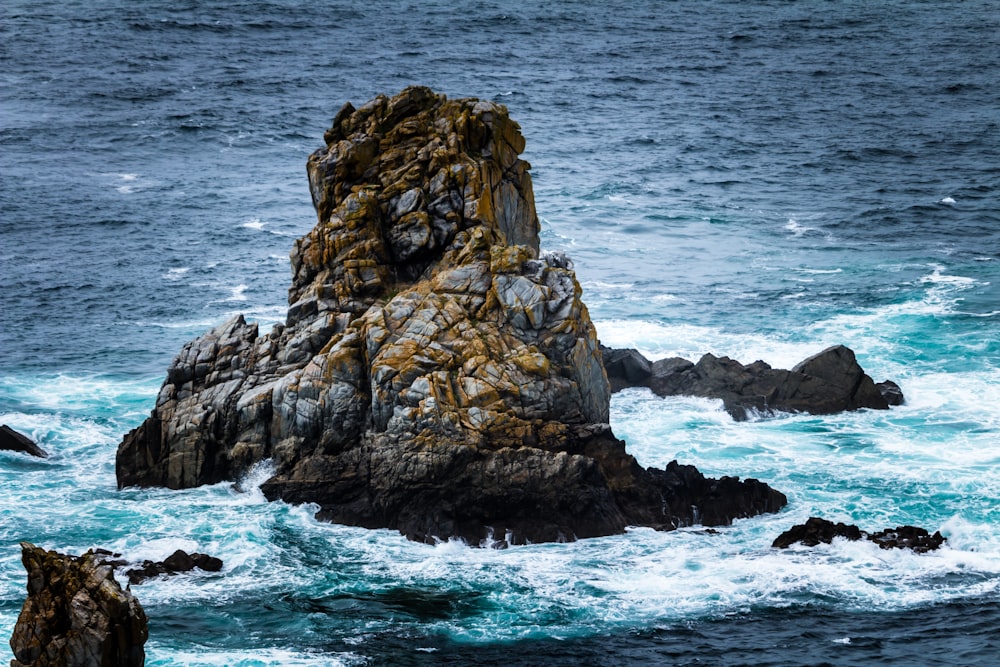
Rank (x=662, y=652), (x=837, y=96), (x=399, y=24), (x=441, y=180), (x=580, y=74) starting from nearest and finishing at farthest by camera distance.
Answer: (x=662, y=652), (x=441, y=180), (x=837, y=96), (x=580, y=74), (x=399, y=24)

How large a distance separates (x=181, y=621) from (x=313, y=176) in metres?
25.4

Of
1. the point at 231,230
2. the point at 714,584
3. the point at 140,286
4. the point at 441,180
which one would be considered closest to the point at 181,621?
the point at 714,584

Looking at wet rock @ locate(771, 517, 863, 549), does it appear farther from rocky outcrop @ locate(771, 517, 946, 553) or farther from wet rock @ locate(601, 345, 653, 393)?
wet rock @ locate(601, 345, 653, 393)

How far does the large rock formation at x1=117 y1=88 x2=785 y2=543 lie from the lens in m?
58.2

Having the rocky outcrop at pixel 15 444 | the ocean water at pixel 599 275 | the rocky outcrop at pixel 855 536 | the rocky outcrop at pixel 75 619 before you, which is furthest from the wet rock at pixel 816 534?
the rocky outcrop at pixel 15 444

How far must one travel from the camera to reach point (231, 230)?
346 ft

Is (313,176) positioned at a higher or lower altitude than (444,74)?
lower

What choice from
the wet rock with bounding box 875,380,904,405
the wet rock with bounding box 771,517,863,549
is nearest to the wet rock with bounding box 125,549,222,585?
the wet rock with bounding box 771,517,863,549

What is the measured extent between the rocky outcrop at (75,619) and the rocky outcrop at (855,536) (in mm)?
27874

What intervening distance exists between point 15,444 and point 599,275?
1679 inches

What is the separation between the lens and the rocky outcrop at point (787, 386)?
72.8 metres

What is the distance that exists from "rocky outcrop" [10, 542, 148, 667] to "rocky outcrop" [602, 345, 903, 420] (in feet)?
131

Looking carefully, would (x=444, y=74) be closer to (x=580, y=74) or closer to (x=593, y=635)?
(x=580, y=74)

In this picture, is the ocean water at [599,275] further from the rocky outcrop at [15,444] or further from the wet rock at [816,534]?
the rocky outcrop at [15,444]
